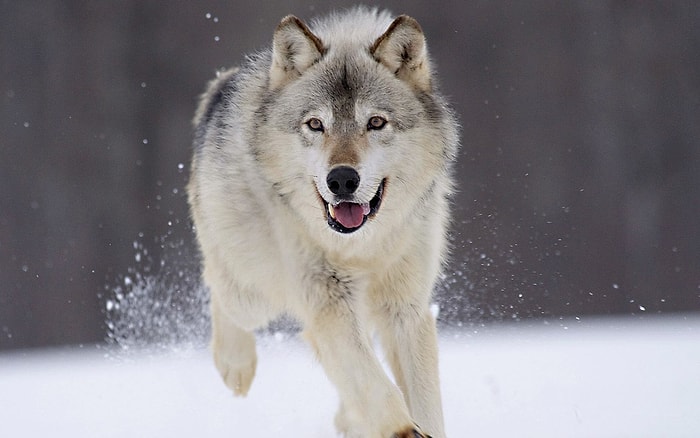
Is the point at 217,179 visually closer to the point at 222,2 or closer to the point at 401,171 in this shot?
the point at 401,171

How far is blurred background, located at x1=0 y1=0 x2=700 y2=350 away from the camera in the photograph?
12055 mm

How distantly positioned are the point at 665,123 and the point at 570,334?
5943mm

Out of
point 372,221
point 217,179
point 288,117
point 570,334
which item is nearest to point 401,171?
point 372,221

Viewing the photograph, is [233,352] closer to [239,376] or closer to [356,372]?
[239,376]

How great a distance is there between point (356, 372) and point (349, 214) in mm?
611

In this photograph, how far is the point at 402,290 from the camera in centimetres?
430

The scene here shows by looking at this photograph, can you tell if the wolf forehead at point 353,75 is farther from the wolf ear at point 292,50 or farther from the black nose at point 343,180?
the black nose at point 343,180

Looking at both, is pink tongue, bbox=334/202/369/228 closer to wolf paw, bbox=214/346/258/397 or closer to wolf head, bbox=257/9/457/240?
wolf head, bbox=257/9/457/240

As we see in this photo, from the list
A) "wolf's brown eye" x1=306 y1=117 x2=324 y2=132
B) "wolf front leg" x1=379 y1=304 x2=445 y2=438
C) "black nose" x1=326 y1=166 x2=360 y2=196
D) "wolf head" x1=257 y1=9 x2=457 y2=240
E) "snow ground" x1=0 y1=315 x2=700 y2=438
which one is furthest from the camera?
"snow ground" x1=0 y1=315 x2=700 y2=438

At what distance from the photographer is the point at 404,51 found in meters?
4.21

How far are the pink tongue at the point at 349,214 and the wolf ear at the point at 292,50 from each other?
0.67 m

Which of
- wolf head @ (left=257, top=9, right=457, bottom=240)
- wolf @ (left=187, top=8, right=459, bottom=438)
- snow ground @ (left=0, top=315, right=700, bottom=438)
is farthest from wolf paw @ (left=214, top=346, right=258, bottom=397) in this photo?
wolf head @ (left=257, top=9, right=457, bottom=240)

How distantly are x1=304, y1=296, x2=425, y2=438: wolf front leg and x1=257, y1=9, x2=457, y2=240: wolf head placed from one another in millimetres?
400

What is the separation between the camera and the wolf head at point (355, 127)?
390cm
